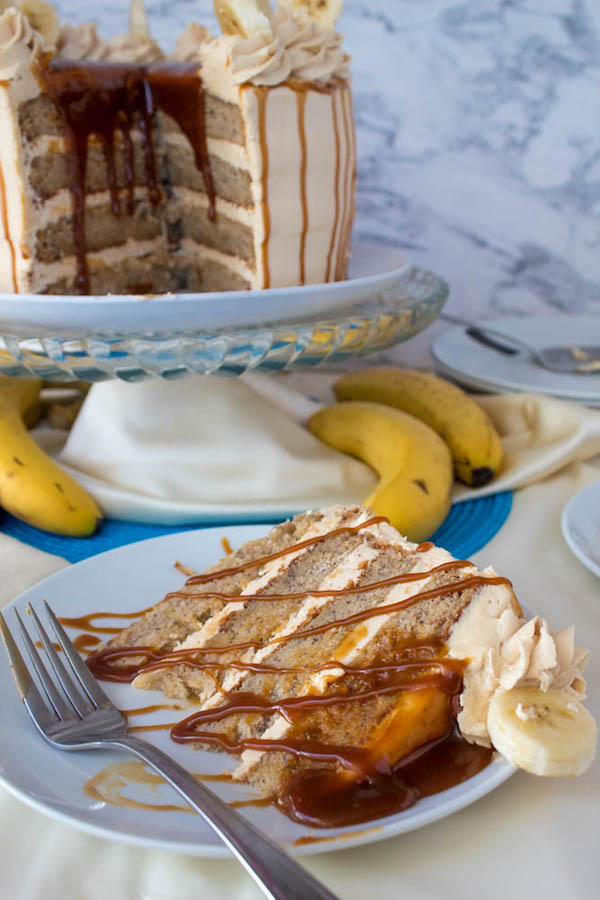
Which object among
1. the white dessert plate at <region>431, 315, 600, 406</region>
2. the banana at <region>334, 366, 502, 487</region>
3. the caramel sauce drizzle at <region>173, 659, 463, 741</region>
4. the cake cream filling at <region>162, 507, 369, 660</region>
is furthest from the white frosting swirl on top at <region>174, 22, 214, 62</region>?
the caramel sauce drizzle at <region>173, 659, 463, 741</region>

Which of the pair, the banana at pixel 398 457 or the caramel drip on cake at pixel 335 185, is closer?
the banana at pixel 398 457

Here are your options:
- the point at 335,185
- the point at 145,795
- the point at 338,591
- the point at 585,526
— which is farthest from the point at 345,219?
the point at 145,795

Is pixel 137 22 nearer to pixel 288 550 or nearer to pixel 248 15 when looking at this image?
pixel 248 15

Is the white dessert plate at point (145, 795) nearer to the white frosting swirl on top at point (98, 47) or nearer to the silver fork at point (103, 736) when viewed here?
the silver fork at point (103, 736)

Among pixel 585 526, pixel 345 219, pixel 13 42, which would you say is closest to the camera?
pixel 585 526

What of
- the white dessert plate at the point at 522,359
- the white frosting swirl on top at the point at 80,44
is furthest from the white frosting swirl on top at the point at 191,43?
the white dessert plate at the point at 522,359

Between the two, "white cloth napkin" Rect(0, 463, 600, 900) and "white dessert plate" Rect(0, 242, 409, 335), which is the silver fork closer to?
"white cloth napkin" Rect(0, 463, 600, 900)

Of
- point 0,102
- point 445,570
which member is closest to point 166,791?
point 445,570
